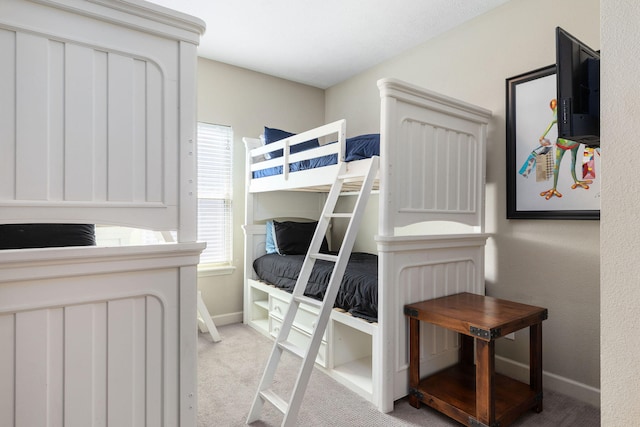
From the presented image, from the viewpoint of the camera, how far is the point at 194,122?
1.31 meters

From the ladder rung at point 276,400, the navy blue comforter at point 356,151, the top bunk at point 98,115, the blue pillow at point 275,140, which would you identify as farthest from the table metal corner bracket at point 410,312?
the blue pillow at point 275,140

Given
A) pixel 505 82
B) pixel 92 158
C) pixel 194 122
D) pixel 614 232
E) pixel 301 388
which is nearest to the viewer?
pixel 614 232

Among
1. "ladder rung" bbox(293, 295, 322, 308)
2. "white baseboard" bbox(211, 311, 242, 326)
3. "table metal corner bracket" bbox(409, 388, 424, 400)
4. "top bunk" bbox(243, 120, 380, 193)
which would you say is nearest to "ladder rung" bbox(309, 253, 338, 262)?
"ladder rung" bbox(293, 295, 322, 308)

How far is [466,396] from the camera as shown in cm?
202

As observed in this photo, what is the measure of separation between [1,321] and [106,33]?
0.92 metres

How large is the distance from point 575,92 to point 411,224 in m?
1.23

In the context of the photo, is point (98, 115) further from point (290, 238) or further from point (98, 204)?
point (290, 238)

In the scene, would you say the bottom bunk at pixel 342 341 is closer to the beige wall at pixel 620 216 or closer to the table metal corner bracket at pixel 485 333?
the table metal corner bracket at pixel 485 333

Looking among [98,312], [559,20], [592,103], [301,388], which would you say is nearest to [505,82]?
[559,20]

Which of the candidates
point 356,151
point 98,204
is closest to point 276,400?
point 98,204

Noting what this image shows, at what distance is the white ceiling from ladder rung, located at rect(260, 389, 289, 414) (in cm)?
254

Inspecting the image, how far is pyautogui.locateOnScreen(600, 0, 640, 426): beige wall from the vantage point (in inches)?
33.0

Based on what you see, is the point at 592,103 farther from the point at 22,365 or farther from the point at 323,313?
the point at 22,365

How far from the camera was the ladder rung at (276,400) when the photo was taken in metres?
1.86
